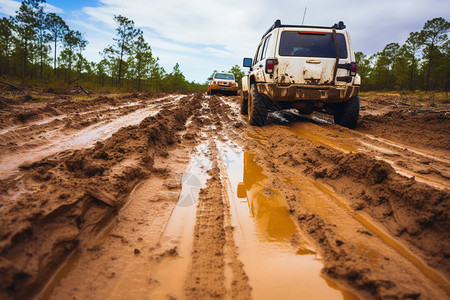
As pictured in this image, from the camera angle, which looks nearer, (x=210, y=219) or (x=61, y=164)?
(x=210, y=219)

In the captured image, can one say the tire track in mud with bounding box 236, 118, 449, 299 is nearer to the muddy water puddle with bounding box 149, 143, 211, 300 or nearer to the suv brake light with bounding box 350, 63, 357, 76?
the muddy water puddle with bounding box 149, 143, 211, 300

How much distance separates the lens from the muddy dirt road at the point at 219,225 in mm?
1396

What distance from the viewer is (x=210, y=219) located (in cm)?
216

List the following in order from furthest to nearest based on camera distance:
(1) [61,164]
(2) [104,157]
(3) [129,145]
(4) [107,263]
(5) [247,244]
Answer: (3) [129,145], (2) [104,157], (1) [61,164], (5) [247,244], (4) [107,263]

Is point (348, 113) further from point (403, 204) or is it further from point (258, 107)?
point (403, 204)

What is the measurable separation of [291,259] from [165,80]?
43639 millimetres

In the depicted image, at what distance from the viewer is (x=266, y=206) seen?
2.43 meters

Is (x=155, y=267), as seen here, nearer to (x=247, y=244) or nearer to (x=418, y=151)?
(x=247, y=244)

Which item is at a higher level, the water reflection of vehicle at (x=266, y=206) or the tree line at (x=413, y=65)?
the tree line at (x=413, y=65)

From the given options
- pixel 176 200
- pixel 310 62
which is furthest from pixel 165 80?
pixel 176 200

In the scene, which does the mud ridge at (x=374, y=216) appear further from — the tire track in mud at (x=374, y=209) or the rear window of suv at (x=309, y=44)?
the rear window of suv at (x=309, y=44)

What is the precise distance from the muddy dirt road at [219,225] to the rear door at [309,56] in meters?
2.13

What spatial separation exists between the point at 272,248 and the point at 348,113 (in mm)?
5155

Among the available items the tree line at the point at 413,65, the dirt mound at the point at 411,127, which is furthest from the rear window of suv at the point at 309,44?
the tree line at the point at 413,65
